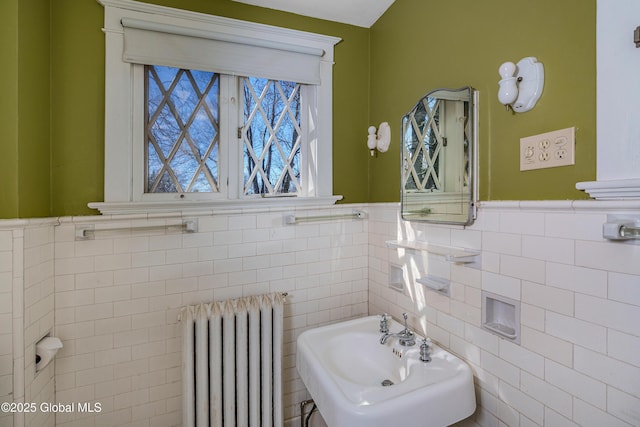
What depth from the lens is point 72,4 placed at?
141cm

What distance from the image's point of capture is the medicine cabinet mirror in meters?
1.20

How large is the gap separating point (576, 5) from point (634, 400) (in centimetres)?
106

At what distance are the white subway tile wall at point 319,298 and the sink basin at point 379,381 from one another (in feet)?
0.50

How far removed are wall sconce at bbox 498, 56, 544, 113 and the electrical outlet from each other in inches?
4.4

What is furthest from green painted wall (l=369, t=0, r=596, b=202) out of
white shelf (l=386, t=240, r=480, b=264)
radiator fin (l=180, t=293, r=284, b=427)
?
radiator fin (l=180, t=293, r=284, b=427)

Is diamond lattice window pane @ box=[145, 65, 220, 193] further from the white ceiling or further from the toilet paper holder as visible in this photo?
the toilet paper holder

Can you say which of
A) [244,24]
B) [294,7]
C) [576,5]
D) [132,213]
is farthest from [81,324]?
[576,5]

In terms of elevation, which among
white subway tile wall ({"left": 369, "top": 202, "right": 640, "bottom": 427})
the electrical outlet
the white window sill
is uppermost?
the electrical outlet

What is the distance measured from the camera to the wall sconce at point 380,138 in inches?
69.5

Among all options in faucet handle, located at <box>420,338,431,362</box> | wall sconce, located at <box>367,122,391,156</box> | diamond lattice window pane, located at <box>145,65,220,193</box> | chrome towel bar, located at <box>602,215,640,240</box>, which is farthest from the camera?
wall sconce, located at <box>367,122,391,156</box>

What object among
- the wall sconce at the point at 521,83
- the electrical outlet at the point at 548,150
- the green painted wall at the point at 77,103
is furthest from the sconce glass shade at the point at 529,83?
the green painted wall at the point at 77,103

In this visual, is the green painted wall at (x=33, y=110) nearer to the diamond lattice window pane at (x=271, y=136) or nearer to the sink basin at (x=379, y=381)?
the diamond lattice window pane at (x=271, y=136)

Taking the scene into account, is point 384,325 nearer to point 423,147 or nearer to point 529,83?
point 423,147

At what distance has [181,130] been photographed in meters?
1.64
